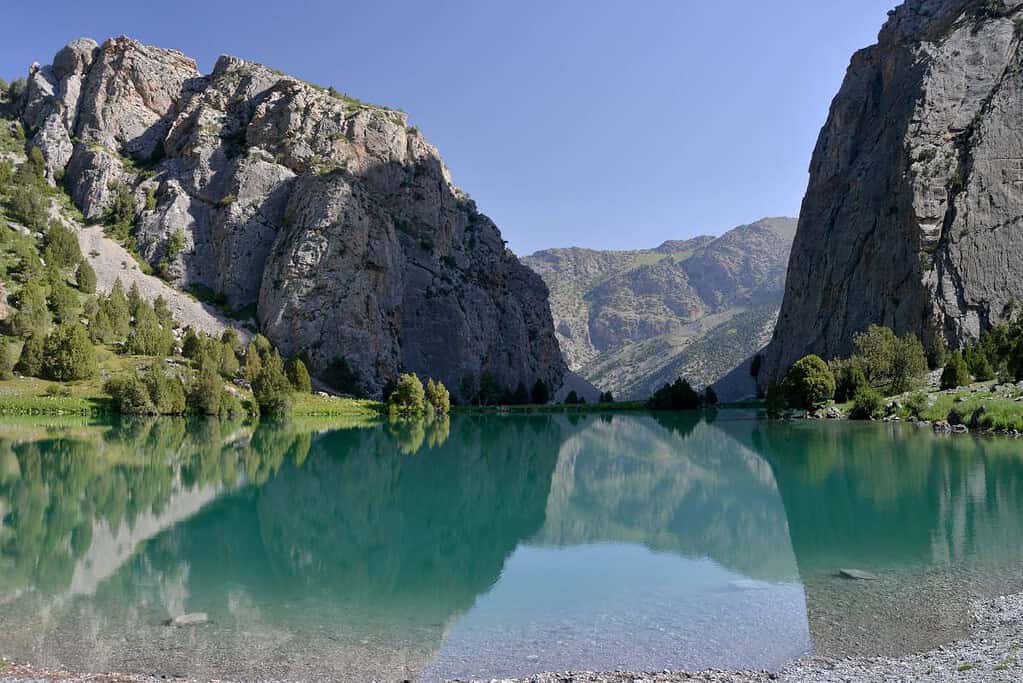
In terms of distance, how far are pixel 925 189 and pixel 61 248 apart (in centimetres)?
8619

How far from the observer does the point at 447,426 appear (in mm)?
60469

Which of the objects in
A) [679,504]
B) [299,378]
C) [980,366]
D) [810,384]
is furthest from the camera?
[299,378]

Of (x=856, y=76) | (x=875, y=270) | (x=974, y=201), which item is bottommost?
(x=875, y=270)

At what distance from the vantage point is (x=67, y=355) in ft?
193

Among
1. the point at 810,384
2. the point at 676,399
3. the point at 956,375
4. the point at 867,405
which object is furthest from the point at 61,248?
the point at 956,375

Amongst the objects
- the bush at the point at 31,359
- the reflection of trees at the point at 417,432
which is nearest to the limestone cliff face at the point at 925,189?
the reflection of trees at the point at 417,432

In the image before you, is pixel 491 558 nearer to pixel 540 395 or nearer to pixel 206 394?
pixel 206 394

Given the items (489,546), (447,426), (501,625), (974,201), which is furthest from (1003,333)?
(501,625)

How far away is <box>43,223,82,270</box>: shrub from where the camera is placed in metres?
74.6

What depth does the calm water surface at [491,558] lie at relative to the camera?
1091 cm

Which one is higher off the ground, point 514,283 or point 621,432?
point 514,283

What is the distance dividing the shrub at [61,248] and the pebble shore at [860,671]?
252 feet

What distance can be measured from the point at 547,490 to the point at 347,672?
709 inches

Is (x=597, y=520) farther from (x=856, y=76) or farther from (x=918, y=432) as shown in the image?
(x=856, y=76)
